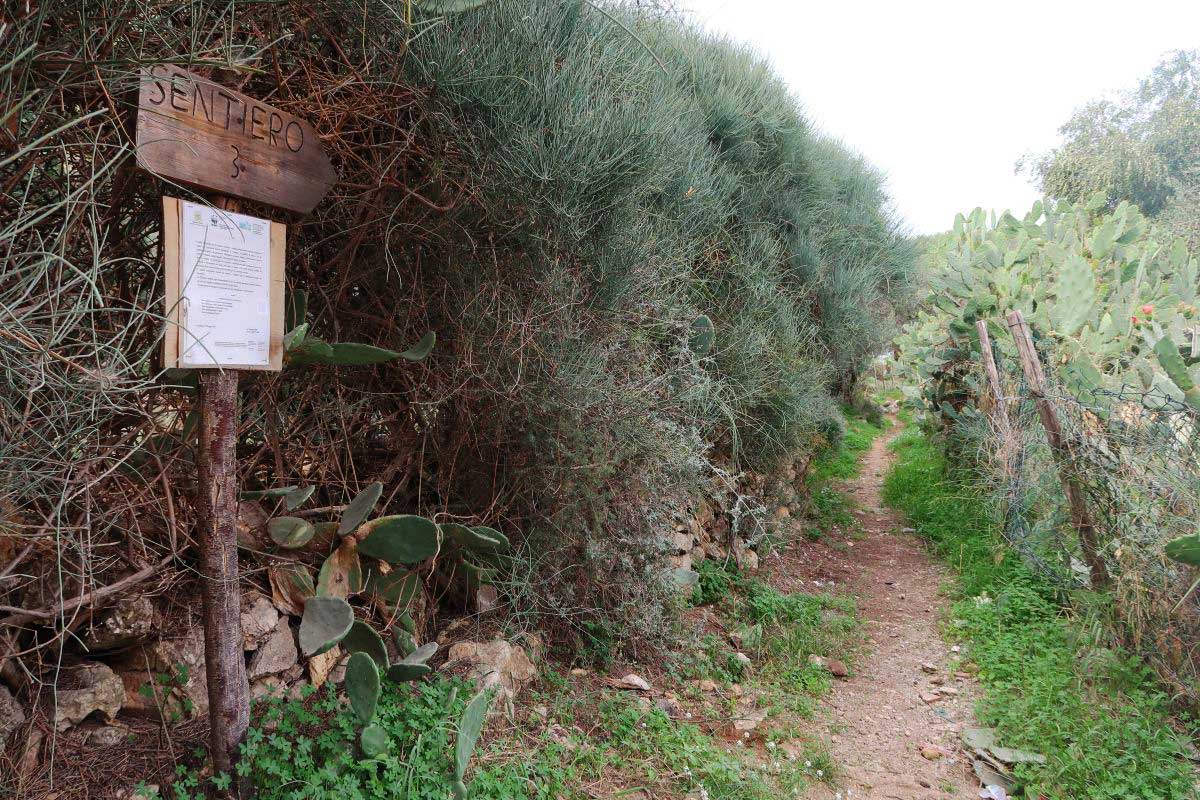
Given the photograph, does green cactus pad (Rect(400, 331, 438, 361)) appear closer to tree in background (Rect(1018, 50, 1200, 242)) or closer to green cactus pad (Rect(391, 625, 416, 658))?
green cactus pad (Rect(391, 625, 416, 658))

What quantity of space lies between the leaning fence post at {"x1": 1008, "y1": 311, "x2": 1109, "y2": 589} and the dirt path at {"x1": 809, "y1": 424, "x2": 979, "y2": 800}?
95cm

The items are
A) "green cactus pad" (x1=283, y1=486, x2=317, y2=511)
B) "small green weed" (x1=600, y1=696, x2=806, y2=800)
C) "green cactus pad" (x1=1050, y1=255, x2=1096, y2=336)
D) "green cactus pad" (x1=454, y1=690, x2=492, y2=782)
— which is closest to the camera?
"green cactus pad" (x1=454, y1=690, x2=492, y2=782)

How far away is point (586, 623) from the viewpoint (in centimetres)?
347

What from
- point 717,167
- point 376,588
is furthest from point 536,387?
point 717,167

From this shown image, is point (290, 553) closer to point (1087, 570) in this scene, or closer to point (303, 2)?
point (303, 2)

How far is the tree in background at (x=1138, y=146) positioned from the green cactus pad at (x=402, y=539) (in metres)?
21.1

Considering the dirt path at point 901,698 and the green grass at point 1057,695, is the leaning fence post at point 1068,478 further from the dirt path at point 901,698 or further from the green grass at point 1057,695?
the dirt path at point 901,698

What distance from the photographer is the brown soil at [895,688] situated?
3.25 m

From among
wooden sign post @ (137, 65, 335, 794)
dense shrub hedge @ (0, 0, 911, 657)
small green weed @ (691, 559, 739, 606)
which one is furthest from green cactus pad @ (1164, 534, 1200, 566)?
wooden sign post @ (137, 65, 335, 794)

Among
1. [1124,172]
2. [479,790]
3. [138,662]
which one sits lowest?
[479,790]

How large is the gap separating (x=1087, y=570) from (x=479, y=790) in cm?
383

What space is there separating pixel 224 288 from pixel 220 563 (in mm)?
773

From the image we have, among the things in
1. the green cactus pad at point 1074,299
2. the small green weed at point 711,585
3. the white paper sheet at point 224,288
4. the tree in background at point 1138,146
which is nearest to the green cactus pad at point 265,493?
the white paper sheet at point 224,288

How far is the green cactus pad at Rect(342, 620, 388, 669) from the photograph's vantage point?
93.5 inches
